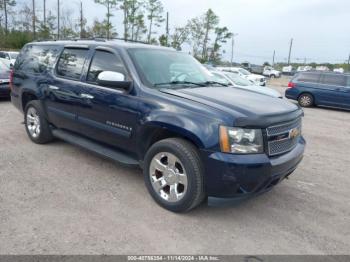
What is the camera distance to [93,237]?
2.95m

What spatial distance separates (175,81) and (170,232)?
190cm

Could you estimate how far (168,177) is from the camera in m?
3.49

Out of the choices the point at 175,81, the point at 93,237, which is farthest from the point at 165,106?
the point at 93,237

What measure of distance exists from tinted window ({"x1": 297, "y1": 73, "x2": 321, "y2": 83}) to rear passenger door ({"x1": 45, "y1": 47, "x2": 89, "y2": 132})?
11853 mm

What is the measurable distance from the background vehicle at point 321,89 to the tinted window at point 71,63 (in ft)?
37.9

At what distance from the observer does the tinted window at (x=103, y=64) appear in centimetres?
401

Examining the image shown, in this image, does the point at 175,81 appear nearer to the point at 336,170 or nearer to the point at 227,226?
the point at 227,226

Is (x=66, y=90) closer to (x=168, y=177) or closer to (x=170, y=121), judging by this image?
(x=170, y=121)

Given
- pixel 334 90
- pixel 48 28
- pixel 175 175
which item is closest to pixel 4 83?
pixel 175 175

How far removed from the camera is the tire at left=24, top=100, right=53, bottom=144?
536 centimetres

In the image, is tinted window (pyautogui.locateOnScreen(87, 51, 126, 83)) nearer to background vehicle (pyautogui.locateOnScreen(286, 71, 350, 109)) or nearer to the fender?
the fender

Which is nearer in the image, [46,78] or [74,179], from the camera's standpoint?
[74,179]

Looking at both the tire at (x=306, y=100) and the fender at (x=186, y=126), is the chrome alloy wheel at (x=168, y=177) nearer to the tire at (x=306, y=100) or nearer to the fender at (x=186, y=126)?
the fender at (x=186, y=126)

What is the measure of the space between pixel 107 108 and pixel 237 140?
5.94 feet
